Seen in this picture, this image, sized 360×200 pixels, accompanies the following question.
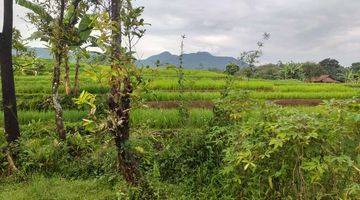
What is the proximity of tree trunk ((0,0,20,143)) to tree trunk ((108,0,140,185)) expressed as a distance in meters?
2.79

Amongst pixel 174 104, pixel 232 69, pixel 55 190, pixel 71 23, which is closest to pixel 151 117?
pixel 232 69

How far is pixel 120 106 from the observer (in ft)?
16.3

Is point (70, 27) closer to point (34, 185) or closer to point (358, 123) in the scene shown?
point (34, 185)

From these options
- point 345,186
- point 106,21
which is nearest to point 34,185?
point 106,21

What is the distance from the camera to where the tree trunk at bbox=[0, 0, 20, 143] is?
23.3ft

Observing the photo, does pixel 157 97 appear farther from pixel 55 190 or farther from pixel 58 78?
pixel 55 190

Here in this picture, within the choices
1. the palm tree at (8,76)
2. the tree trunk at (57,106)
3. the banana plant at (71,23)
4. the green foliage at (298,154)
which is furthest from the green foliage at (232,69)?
the palm tree at (8,76)

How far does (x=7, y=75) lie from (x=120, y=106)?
3.04 m

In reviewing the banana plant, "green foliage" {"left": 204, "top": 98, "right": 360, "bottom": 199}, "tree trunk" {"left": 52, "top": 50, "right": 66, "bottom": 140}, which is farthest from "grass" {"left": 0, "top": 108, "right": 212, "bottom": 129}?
"green foliage" {"left": 204, "top": 98, "right": 360, "bottom": 199}

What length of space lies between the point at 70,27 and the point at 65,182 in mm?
2804

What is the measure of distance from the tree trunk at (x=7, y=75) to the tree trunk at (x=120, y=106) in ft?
9.14

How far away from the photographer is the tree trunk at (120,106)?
4.77 metres

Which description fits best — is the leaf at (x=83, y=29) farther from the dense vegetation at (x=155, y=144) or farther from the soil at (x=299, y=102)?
the soil at (x=299, y=102)

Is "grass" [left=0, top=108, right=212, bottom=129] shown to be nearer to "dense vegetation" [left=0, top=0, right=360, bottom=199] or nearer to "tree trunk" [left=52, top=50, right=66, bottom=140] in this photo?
"dense vegetation" [left=0, top=0, right=360, bottom=199]
